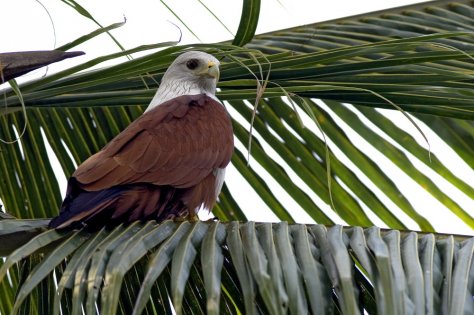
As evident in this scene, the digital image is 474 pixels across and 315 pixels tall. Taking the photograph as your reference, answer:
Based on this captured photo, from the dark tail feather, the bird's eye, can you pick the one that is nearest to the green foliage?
the dark tail feather

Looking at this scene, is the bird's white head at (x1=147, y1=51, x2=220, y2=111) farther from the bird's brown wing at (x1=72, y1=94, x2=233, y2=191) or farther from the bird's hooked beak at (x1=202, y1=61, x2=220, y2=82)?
the bird's brown wing at (x1=72, y1=94, x2=233, y2=191)

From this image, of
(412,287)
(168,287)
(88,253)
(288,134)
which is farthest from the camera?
(288,134)

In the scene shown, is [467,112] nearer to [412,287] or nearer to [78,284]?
[412,287]

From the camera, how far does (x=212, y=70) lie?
14.2 feet

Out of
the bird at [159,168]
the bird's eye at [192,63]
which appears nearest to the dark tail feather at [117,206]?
the bird at [159,168]

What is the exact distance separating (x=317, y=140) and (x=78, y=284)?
1644 mm

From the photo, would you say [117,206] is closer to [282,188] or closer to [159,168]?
[159,168]

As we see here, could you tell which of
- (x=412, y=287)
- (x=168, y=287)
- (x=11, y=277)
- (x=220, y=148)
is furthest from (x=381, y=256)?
(x=11, y=277)

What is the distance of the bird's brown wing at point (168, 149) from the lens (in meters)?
3.30

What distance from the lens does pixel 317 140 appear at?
3.93 meters

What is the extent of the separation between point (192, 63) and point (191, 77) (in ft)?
0.26

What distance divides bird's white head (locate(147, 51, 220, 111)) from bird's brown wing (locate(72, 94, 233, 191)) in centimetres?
22

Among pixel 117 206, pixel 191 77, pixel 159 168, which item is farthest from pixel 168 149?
pixel 191 77

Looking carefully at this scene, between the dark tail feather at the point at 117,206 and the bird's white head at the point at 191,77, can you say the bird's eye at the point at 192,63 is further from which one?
the dark tail feather at the point at 117,206
